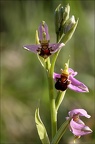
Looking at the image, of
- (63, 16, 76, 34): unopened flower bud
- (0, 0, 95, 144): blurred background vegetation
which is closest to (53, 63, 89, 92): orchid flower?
(63, 16, 76, 34): unopened flower bud

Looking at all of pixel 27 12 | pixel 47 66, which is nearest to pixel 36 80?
pixel 27 12

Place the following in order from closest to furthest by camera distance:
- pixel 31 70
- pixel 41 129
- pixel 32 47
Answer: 1. pixel 32 47
2. pixel 41 129
3. pixel 31 70

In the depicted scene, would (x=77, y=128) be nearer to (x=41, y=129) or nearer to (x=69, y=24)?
(x=41, y=129)

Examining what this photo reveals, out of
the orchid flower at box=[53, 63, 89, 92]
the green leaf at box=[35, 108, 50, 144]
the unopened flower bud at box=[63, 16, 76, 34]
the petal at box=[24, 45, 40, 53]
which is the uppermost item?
the unopened flower bud at box=[63, 16, 76, 34]

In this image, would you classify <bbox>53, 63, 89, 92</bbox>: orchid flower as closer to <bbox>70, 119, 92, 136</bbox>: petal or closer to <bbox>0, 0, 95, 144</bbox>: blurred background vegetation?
<bbox>70, 119, 92, 136</bbox>: petal

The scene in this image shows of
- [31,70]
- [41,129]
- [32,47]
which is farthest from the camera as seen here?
[31,70]

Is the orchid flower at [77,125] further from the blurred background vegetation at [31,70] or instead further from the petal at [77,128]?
the blurred background vegetation at [31,70]

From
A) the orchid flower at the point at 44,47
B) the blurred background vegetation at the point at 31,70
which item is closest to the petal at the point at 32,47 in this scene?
the orchid flower at the point at 44,47

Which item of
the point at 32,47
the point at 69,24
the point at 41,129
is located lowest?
the point at 41,129

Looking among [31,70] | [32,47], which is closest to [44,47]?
[32,47]
